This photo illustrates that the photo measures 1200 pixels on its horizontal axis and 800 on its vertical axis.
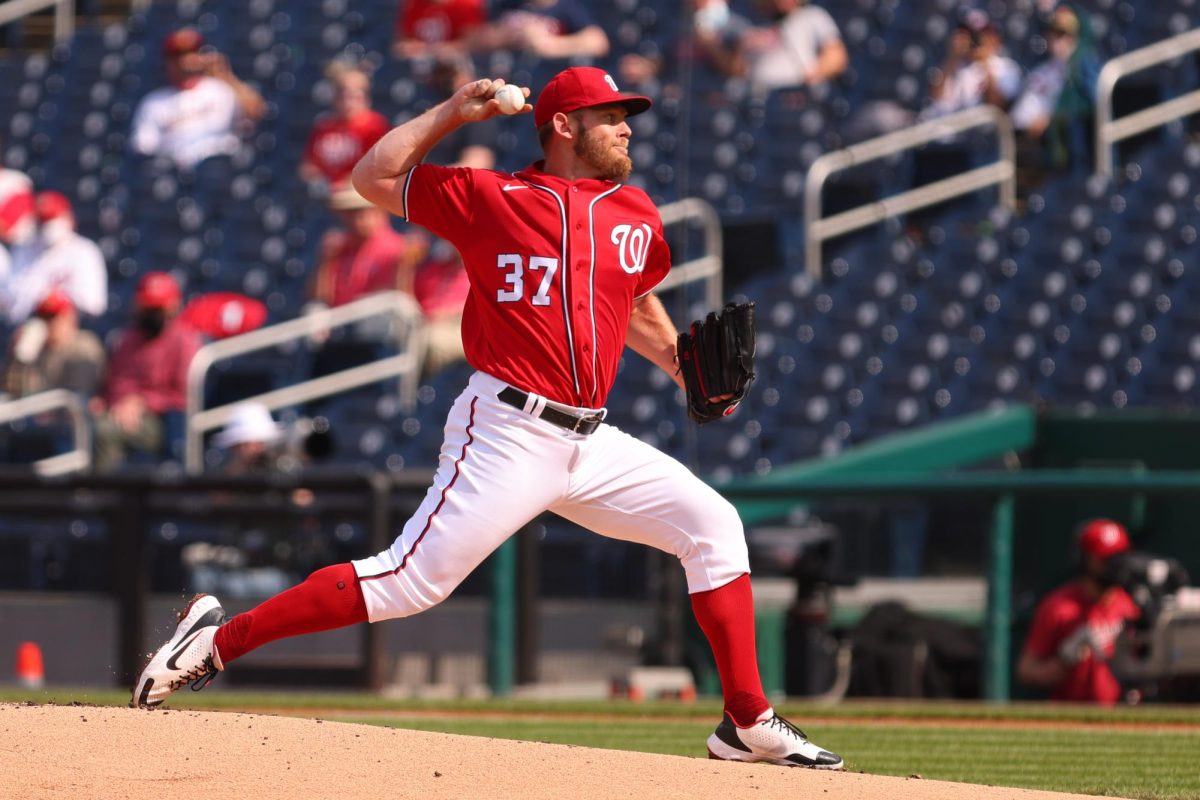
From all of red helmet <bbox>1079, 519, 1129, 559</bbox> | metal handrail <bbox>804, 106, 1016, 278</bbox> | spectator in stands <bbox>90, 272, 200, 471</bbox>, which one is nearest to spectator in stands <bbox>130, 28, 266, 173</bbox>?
spectator in stands <bbox>90, 272, 200, 471</bbox>

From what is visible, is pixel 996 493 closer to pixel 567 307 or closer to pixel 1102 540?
pixel 1102 540

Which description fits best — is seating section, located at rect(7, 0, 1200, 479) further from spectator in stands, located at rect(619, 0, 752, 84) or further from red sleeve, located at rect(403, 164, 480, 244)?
red sleeve, located at rect(403, 164, 480, 244)

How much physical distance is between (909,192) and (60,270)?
205 inches

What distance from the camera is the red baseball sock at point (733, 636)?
16.4ft

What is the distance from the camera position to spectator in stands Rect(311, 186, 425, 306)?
38.9 feet

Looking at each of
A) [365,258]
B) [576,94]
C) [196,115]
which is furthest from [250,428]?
[576,94]

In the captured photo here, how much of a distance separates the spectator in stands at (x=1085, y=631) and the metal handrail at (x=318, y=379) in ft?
13.9

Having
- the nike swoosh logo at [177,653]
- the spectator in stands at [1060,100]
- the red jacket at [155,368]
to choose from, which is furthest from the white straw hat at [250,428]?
the nike swoosh logo at [177,653]

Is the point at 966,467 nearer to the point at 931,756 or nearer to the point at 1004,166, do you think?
the point at 1004,166

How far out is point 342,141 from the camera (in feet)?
42.8

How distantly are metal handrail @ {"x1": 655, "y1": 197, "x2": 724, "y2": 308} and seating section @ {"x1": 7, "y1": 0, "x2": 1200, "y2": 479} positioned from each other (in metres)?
0.25

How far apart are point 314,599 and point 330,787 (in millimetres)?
692

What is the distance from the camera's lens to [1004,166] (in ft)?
39.0

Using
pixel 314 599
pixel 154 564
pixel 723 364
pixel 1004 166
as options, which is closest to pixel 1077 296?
pixel 1004 166
